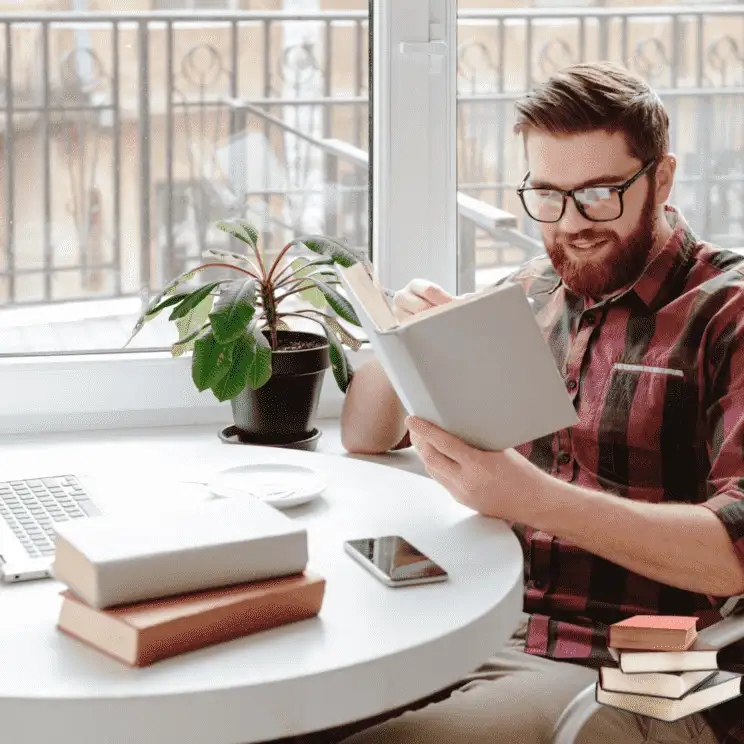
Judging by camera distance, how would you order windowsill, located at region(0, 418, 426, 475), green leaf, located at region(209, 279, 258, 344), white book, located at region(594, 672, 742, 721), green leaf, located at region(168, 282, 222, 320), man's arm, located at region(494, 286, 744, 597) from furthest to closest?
green leaf, located at region(168, 282, 222, 320) → green leaf, located at region(209, 279, 258, 344) → windowsill, located at region(0, 418, 426, 475) → man's arm, located at region(494, 286, 744, 597) → white book, located at region(594, 672, 742, 721)

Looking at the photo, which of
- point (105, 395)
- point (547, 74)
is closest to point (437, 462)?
point (105, 395)

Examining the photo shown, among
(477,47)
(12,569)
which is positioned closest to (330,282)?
(477,47)

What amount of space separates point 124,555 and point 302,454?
0.70 metres

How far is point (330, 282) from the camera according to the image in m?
2.16

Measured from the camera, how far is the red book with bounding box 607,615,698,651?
1.19 m

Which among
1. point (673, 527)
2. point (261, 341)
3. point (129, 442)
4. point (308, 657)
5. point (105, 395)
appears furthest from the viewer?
point (105, 395)

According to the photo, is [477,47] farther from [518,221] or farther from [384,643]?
[384,643]

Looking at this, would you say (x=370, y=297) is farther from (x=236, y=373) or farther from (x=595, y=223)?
(x=236, y=373)

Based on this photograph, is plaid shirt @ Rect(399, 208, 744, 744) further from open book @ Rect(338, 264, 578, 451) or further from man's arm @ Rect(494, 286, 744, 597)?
open book @ Rect(338, 264, 578, 451)

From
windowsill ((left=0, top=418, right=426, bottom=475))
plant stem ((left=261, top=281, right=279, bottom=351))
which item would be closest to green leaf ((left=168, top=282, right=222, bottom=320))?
plant stem ((left=261, top=281, right=279, bottom=351))

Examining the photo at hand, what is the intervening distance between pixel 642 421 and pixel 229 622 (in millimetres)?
783

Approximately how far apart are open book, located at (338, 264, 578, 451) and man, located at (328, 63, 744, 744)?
0.07m

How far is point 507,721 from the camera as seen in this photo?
1343 millimetres

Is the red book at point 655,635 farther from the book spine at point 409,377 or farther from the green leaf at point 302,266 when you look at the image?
the green leaf at point 302,266
